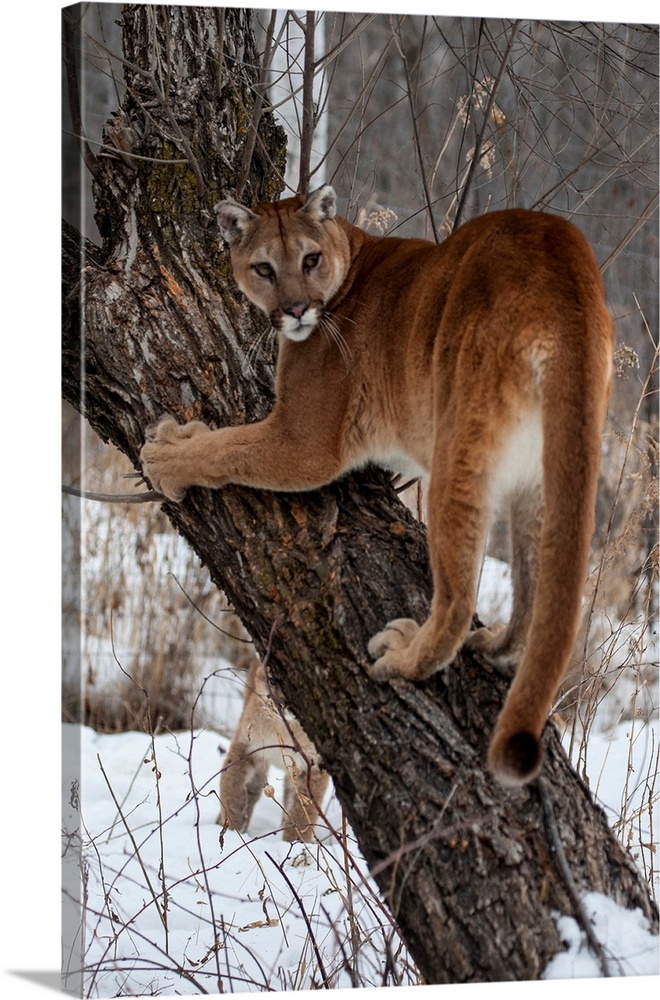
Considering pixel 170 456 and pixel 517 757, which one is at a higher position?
pixel 170 456

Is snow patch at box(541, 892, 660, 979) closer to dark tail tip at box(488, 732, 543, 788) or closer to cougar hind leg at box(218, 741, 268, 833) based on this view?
dark tail tip at box(488, 732, 543, 788)

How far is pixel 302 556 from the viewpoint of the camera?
311 centimetres

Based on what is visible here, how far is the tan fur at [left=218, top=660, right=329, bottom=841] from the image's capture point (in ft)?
11.9

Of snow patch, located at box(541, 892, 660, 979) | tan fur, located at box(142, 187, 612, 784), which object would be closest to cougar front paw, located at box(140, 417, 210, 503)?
tan fur, located at box(142, 187, 612, 784)

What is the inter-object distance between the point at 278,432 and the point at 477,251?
2.44ft

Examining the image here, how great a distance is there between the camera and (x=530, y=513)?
302cm

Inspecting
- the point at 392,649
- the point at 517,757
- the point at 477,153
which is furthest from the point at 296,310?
the point at 517,757

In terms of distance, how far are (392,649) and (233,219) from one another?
1321mm

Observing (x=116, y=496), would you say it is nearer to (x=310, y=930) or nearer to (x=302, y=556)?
(x=302, y=556)

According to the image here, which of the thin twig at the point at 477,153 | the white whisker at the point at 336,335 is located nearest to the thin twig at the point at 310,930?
the white whisker at the point at 336,335

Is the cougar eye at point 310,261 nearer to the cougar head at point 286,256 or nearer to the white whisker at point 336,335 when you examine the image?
the cougar head at point 286,256

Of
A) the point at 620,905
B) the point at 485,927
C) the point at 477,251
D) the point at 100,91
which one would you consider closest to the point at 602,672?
the point at 620,905

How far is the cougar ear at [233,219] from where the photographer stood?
3.27 m
